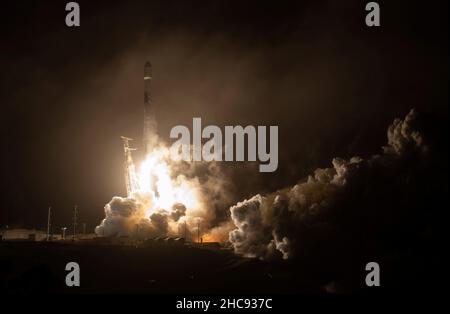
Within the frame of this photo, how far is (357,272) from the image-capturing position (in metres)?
132

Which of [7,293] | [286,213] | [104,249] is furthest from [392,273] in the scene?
[7,293]

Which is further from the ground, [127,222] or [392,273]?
[127,222]

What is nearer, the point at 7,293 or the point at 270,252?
the point at 7,293

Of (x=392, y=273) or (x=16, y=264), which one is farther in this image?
(x=16, y=264)

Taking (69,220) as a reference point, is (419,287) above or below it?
below

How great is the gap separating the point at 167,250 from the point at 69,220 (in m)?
50.8
